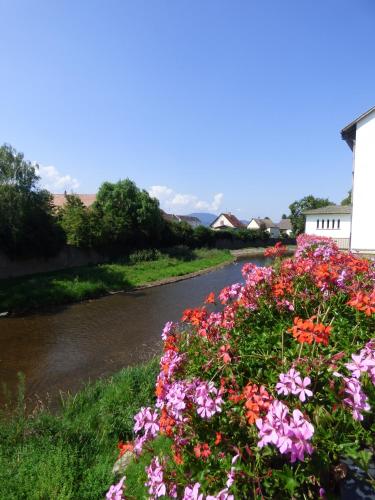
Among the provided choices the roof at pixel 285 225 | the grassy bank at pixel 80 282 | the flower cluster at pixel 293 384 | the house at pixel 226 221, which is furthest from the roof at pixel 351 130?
the roof at pixel 285 225

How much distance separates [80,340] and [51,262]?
1203 centimetres

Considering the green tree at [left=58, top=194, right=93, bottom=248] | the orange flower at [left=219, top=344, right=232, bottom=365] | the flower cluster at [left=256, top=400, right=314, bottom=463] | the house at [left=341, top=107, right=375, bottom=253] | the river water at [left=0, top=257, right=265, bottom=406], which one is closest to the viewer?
the flower cluster at [left=256, top=400, right=314, bottom=463]

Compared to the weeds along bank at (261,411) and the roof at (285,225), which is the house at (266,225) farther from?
the weeds along bank at (261,411)

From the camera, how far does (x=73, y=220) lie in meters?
24.1

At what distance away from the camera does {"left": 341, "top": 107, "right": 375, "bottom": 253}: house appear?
17031 millimetres

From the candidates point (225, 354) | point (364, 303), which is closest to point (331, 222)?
point (364, 303)

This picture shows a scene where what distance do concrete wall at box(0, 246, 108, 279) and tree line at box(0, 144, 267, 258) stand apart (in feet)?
1.43

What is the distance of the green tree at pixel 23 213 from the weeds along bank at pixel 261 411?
18028 millimetres

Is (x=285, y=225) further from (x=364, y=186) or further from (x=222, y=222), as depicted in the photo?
(x=364, y=186)

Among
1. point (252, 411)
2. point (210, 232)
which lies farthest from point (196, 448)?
point (210, 232)

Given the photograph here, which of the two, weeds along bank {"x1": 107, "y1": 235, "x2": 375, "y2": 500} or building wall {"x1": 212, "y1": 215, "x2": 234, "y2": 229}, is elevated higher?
building wall {"x1": 212, "y1": 215, "x2": 234, "y2": 229}

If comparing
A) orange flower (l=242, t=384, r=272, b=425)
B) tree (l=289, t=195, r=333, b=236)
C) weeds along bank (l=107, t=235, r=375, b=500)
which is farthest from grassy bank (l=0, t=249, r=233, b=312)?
tree (l=289, t=195, r=333, b=236)

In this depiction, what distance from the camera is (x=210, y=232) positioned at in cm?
4525

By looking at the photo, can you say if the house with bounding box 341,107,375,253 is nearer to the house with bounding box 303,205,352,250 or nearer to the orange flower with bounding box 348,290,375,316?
the house with bounding box 303,205,352,250
